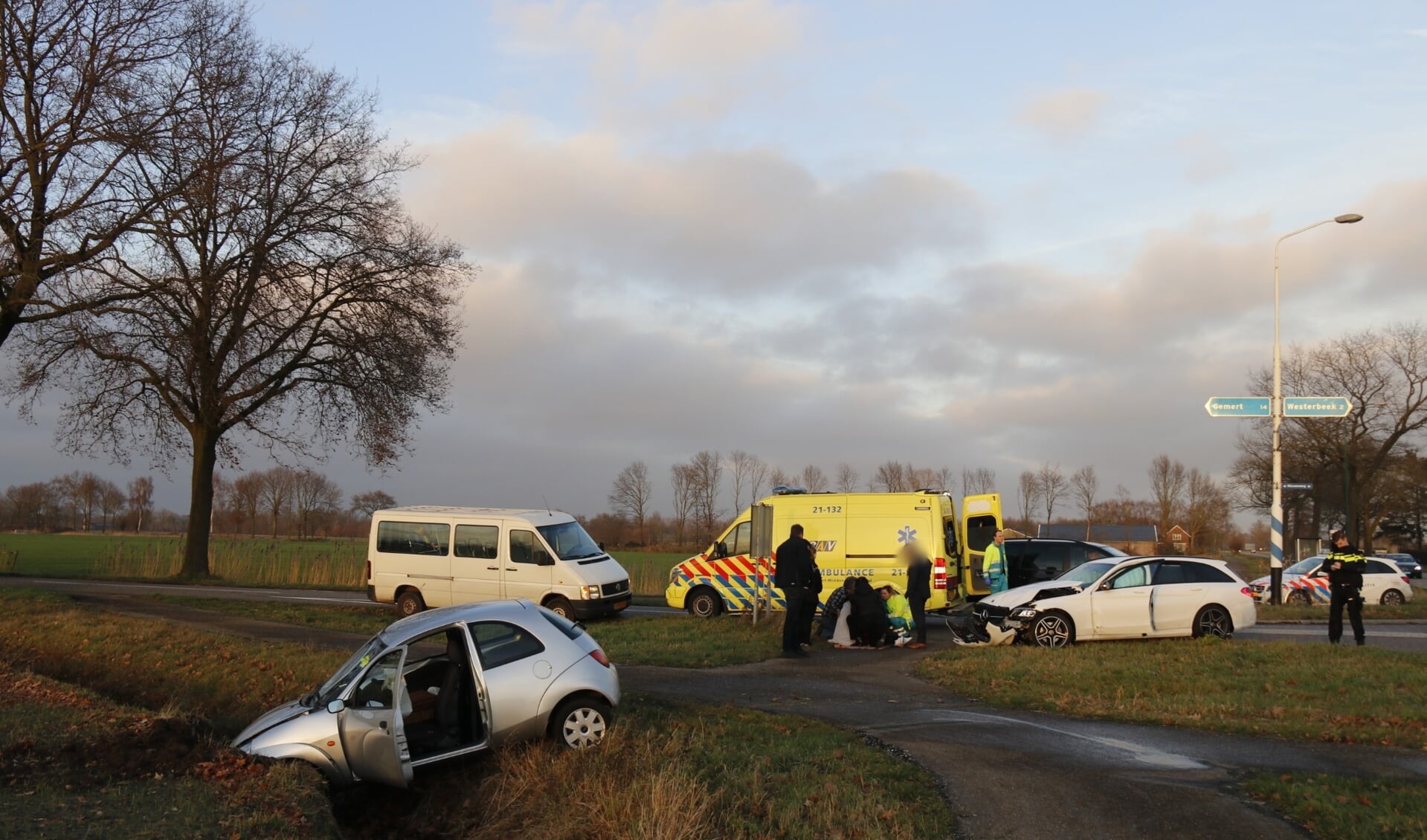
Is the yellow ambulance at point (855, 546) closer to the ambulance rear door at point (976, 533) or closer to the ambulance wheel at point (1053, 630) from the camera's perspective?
the ambulance rear door at point (976, 533)

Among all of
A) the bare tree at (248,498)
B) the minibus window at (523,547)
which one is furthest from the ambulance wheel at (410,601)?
the bare tree at (248,498)

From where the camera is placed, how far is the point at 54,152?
59.8 feet

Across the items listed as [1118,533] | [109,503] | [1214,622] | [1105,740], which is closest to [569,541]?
[1214,622]

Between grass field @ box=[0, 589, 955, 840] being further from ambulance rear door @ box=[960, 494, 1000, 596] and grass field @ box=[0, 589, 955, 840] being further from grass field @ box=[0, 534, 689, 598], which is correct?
grass field @ box=[0, 534, 689, 598]

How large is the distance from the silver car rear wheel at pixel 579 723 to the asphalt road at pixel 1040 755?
2607 millimetres

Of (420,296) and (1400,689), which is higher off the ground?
(420,296)

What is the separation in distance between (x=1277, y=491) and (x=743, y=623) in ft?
46.2

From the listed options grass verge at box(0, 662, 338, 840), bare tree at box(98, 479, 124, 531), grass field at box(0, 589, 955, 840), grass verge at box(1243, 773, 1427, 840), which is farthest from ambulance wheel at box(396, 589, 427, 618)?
bare tree at box(98, 479, 124, 531)

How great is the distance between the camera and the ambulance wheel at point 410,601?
757 inches

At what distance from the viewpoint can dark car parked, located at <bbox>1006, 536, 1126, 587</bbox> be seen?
2006 centimetres

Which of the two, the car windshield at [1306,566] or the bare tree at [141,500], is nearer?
the car windshield at [1306,566]

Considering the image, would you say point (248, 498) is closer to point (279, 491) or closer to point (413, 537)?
point (279, 491)

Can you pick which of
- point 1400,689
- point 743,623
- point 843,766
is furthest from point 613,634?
point 1400,689

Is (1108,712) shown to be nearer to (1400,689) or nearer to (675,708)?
(1400,689)
